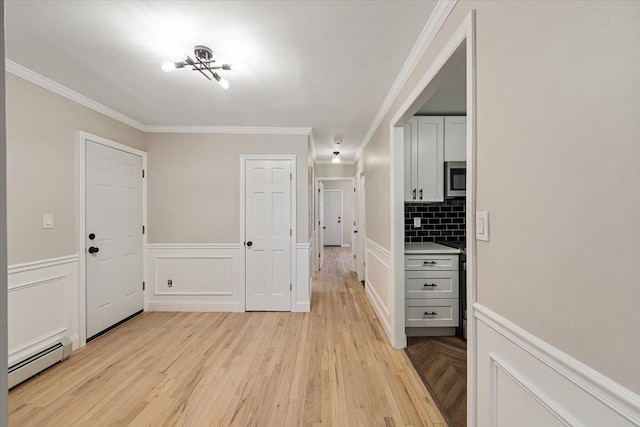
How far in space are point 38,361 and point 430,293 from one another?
3474 millimetres

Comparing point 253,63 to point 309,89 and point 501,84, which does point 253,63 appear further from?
point 501,84

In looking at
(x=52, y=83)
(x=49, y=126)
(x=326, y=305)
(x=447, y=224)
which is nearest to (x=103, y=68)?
(x=52, y=83)

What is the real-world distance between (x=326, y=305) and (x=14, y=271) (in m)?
3.12

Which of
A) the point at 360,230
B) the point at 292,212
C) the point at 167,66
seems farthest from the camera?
the point at 360,230

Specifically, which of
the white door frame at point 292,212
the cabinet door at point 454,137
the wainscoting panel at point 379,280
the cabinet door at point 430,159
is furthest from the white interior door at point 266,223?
the cabinet door at point 454,137

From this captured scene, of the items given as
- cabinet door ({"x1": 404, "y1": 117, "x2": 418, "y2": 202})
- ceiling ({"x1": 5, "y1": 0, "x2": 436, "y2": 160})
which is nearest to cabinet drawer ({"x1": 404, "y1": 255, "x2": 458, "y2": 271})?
cabinet door ({"x1": 404, "y1": 117, "x2": 418, "y2": 202})

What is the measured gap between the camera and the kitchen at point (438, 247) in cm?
223

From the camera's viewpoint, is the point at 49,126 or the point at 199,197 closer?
the point at 49,126

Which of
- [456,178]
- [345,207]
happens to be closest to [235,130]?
[456,178]

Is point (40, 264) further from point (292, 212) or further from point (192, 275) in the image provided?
point (292, 212)

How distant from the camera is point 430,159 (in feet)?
10.0

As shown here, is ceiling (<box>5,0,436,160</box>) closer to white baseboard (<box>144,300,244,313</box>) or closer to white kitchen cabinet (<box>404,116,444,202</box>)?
white kitchen cabinet (<box>404,116,444,202</box>)

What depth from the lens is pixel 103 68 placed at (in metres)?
2.16

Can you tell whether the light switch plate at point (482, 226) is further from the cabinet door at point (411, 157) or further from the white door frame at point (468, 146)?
the cabinet door at point (411, 157)
